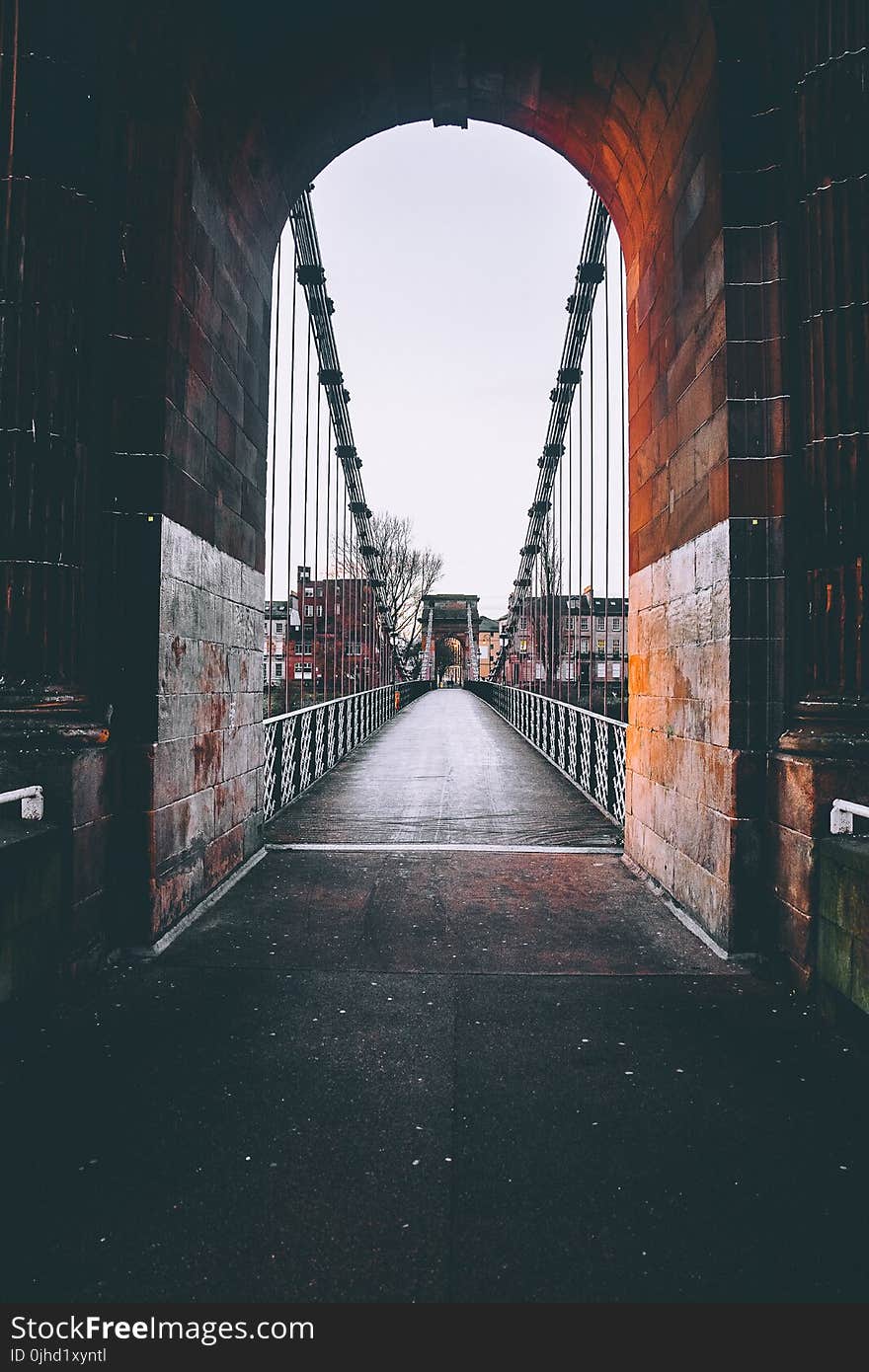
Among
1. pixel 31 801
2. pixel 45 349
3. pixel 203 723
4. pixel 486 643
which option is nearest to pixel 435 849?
pixel 203 723

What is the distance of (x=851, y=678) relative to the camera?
2594 millimetres

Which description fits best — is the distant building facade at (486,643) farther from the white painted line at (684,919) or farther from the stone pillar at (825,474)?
the stone pillar at (825,474)

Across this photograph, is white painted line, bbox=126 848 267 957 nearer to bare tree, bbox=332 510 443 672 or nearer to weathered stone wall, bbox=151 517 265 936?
weathered stone wall, bbox=151 517 265 936

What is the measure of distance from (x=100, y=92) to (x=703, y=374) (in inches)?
108

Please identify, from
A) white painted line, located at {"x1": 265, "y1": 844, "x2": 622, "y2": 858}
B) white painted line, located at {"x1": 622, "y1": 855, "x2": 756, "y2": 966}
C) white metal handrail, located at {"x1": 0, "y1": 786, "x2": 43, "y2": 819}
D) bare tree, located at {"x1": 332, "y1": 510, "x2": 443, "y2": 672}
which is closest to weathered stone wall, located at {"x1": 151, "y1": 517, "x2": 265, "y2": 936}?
white painted line, located at {"x1": 265, "y1": 844, "x2": 622, "y2": 858}

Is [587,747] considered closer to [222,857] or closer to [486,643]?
[222,857]

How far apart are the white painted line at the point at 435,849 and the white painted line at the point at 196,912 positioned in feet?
0.80

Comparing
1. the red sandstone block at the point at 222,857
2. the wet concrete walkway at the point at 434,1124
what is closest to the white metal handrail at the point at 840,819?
the wet concrete walkway at the point at 434,1124

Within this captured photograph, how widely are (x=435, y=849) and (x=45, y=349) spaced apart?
128 inches

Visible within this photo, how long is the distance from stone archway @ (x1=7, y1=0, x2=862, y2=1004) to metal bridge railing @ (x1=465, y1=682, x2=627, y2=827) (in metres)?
1.49

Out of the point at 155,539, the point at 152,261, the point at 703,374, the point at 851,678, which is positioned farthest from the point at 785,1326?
the point at 152,261

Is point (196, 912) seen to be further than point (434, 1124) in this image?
Yes

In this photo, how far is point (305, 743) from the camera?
6754 mm

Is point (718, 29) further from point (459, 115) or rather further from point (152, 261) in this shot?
point (152, 261)
